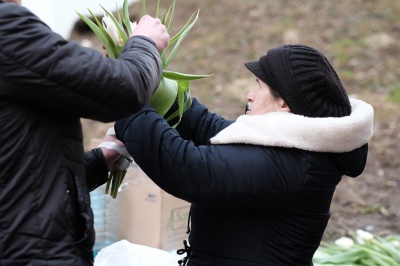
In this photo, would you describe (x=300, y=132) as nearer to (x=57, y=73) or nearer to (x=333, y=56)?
(x=57, y=73)

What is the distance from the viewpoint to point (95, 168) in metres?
2.18

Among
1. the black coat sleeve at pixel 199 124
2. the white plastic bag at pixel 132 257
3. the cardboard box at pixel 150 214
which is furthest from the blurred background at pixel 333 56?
the black coat sleeve at pixel 199 124

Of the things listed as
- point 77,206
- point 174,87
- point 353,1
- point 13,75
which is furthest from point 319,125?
point 353,1

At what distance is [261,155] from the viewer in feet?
6.30

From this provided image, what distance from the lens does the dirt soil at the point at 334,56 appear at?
5.17 meters

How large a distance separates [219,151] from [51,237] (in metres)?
0.57

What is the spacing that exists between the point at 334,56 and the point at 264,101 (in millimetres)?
6008

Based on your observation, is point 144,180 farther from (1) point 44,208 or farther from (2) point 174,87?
(1) point 44,208

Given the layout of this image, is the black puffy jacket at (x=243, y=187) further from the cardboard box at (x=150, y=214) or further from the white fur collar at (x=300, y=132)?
the cardboard box at (x=150, y=214)

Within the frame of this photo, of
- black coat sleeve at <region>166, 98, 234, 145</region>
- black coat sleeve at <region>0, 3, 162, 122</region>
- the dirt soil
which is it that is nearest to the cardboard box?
black coat sleeve at <region>166, 98, 234, 145</region>

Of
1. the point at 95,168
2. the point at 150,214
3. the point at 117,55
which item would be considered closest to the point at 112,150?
the point at 95,168

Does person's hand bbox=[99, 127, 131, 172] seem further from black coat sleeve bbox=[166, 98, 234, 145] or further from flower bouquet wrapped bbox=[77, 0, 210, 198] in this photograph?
black coat sleeve bbox=[166, 98, 234, 145]

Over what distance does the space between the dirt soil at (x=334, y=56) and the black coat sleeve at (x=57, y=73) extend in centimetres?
328

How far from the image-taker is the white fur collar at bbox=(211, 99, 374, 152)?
1908 millimetres
